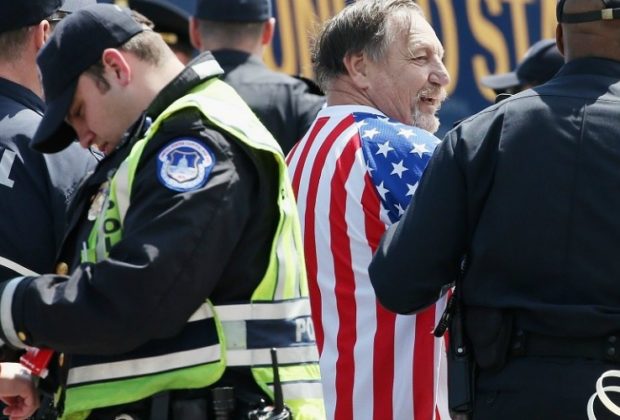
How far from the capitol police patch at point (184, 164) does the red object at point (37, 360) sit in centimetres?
50

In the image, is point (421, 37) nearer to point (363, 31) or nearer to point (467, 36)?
point (363, 31)

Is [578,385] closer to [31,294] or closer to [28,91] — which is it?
[31,294]

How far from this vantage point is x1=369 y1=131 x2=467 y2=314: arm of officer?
342 cm

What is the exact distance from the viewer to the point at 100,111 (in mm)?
3178

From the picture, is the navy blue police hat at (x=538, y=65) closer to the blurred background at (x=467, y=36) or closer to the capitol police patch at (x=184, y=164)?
the blurred background at (x=467, y=36)

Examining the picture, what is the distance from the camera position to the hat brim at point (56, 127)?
3.19 m

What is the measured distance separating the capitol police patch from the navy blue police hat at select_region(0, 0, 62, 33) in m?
1.01

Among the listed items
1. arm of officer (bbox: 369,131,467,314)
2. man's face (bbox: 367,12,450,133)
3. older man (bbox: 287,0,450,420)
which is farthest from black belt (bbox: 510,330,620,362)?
man's face (bbox: 367,12,450,133)

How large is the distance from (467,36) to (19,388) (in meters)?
4.78

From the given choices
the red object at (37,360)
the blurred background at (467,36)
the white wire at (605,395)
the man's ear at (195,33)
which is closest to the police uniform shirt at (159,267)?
the red object at (37,360)

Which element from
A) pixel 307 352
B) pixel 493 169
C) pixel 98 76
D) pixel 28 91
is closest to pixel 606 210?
pixel 493 169

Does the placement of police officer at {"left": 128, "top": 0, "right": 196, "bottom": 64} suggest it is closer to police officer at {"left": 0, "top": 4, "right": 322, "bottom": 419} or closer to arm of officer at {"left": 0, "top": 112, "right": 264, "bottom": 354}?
police officer at {"left": 0, "top": 4, "right": 322, "bottom": 419}

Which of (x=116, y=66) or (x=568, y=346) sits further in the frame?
(x=568, y=346)

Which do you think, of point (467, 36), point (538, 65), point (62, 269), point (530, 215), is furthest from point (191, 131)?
point (467, 36)
